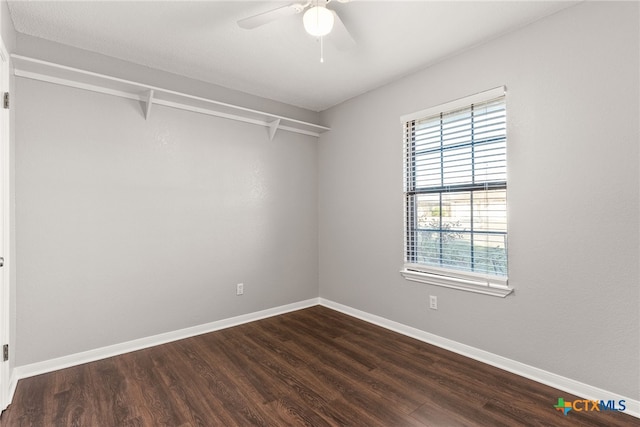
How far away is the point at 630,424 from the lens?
1818 mm

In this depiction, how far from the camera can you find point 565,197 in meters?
2.17

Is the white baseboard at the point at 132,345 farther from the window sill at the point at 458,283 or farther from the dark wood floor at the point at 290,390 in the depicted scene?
the window sill at the point at 458,283

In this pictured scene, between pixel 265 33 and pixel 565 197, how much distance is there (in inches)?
97.7

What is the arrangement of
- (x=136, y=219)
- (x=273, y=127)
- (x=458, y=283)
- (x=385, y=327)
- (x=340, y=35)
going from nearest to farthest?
(x=340, y=35) → (x=458, y=283) → (x=136, y=219) → (x=385, y=327) → (x=273, y=127)

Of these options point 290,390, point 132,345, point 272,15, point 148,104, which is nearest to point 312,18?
point 272,15

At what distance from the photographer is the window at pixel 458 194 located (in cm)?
253

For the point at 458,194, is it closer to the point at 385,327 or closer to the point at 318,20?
the point at 385,327

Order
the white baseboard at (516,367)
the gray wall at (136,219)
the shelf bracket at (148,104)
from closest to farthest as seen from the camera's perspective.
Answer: the white baseboard at (516,367) < the gray wall at (136,219) < the shelf bracket at (148,104)

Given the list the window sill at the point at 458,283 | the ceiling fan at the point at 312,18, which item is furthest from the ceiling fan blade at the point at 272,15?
the window sill at the point at 458,283

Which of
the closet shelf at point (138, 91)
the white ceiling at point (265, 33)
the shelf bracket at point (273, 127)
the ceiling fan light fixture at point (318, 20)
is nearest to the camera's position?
the ceiling fan light fixture at point (318, 20)

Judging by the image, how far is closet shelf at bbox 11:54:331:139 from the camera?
2328 millimetres

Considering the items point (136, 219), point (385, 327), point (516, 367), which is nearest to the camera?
point (516, 367)

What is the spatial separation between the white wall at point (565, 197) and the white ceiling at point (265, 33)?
26cm

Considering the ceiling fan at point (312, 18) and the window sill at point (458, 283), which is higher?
the ceiling fan at point (312, 18)
